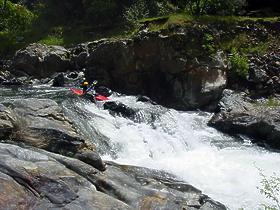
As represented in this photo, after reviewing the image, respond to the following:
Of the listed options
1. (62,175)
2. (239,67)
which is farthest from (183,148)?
(62,175)

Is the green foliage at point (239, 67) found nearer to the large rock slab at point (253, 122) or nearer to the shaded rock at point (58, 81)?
the large rock slab at point (253, 122)

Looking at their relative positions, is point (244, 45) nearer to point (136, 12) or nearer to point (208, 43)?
point (208, 43)

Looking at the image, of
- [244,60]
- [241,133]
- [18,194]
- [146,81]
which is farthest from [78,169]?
[244,60]

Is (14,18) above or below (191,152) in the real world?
above

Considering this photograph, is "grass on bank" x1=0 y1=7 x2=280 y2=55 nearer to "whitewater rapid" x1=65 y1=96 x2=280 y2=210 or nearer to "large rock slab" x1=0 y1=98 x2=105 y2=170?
"whitewater rapid" x1=65 y1=96 x2=280 y2=210

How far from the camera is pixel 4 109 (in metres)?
11.1

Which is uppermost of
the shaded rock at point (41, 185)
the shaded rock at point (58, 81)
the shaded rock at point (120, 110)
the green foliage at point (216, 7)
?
the green foliage at point (216, 7)

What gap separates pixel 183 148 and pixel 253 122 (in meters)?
3.60

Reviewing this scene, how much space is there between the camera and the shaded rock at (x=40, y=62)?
2738cm

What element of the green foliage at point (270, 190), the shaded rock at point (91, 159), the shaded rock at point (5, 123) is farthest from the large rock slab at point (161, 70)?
the shaded rock at point (5, 123)

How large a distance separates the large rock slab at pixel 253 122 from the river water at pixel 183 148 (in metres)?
0.45

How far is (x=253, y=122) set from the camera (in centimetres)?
1938

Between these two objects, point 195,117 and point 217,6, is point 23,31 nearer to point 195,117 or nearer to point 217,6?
point 217,6

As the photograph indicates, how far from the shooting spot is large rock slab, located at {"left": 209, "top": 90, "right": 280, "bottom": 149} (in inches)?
741
